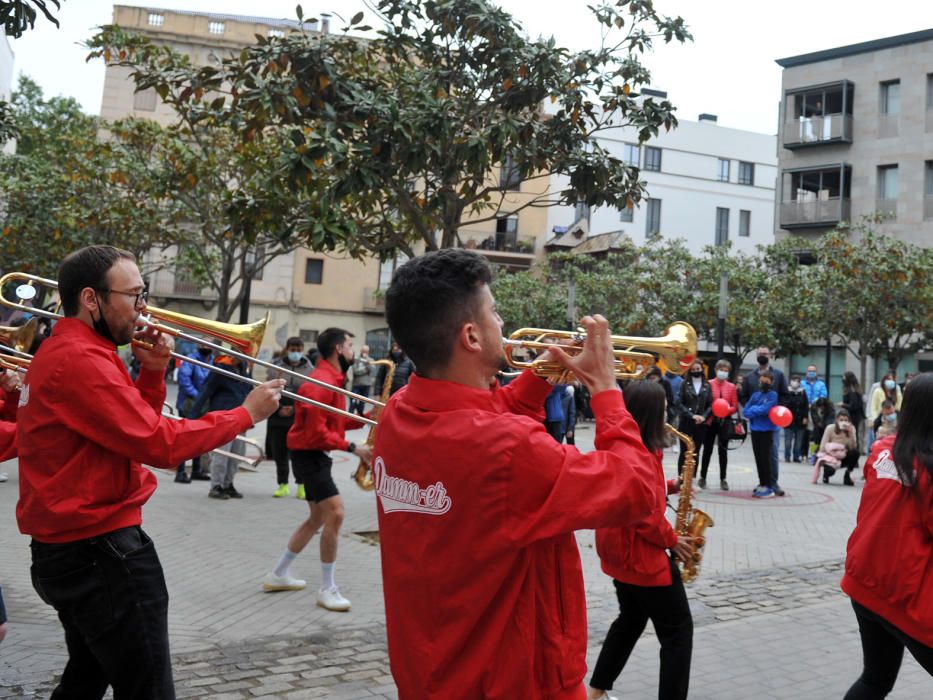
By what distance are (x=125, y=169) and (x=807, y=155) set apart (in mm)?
28669

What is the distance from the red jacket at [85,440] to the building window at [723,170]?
53.3 m

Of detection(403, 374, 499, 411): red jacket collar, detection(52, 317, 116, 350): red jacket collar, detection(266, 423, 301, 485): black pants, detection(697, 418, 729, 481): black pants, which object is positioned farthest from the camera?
detection(697, 418, 729, 481): black pants

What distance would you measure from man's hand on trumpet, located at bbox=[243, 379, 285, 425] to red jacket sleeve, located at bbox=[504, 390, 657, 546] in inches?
54.6

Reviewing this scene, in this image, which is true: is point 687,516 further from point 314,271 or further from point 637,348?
point 314,271

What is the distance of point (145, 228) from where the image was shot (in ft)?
70.5

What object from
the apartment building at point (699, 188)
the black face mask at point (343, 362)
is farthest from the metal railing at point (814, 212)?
the black face mask at point (343, 362)

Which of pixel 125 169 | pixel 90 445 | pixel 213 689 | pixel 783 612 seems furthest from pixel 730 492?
pixel 125 169

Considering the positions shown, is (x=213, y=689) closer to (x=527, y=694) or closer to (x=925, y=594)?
(x=527, y=694)

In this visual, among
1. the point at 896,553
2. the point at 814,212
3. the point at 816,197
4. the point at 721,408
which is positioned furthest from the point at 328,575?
the point at 816,197

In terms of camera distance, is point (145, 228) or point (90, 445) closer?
point (90, 445)

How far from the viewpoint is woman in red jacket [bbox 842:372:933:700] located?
3.38 meters

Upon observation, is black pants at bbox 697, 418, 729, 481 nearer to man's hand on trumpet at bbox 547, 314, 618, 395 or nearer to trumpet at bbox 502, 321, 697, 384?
trumpet at bbox 502, 321, 697, 384

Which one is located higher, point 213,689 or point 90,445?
point 90,445

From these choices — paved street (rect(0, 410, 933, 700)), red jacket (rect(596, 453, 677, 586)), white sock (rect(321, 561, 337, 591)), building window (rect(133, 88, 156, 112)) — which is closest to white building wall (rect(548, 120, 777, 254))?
building window (rect(133, 88, 156, 112))
